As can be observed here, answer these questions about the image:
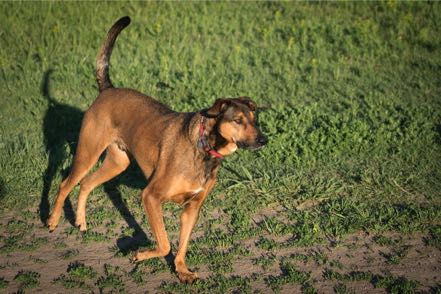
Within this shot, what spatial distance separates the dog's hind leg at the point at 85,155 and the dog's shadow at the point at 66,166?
0.79ft

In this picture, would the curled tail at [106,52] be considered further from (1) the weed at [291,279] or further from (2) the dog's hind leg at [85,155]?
(1) the weed at [291,279]

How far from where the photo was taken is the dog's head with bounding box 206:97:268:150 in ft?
16.7

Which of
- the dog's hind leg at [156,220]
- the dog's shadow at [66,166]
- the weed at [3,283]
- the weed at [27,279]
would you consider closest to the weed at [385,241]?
the dog's hind leg at [156,220]

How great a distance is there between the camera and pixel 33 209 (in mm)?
6785

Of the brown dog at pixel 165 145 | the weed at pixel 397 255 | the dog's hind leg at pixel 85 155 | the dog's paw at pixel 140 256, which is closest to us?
the brown dog at pixel 165 145

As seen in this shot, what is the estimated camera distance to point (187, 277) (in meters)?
5.26

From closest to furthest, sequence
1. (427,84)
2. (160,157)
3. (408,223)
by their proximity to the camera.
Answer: (160,157) < (408,223) < (427,84)

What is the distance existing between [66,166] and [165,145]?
2.50 meters

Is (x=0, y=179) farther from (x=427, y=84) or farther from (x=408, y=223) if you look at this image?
(x=427, y=84)

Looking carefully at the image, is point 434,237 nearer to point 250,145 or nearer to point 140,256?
point 250,145

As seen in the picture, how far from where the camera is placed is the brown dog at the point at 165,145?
5.20 m

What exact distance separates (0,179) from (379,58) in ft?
26.1

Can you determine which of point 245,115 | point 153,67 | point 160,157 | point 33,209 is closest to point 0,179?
point 33,209

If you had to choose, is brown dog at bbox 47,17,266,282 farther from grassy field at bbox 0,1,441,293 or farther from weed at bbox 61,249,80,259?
weed at bbox 61,249,80,259
